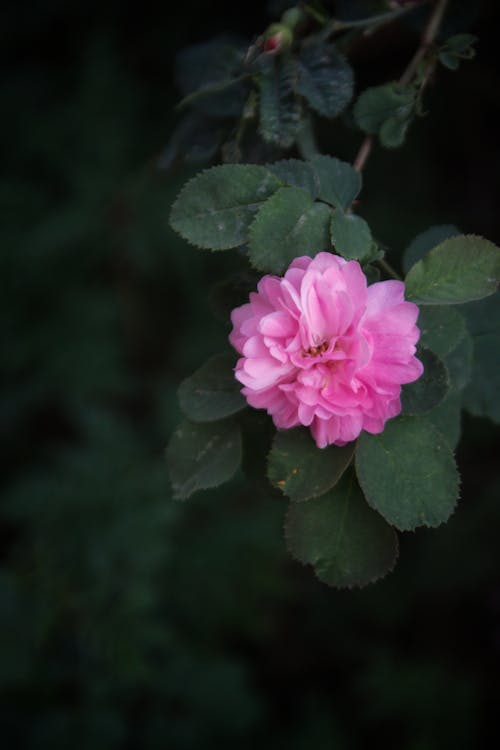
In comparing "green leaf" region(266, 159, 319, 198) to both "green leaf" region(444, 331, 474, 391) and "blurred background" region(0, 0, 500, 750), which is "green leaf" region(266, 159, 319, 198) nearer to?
"green leaf" region(444, 331, 474, 391)

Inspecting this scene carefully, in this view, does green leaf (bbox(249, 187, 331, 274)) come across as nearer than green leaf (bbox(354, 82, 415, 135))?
Yes

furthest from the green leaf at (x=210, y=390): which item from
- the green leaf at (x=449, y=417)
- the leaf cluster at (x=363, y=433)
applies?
the green leaf at (x=449, y=417)

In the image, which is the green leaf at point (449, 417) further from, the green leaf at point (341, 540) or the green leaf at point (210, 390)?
the green leaf at point (210, 390)

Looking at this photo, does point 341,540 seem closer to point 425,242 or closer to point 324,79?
point 425,242

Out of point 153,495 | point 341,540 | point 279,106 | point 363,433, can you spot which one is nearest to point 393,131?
point 279,106

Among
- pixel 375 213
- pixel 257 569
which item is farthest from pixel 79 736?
pixel 375 213

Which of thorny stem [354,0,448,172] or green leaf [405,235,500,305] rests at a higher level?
thorny stem [354,0,448,172]

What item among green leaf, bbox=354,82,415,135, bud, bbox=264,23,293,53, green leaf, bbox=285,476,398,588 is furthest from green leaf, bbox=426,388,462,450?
bud, bbox=264,23,293,53
